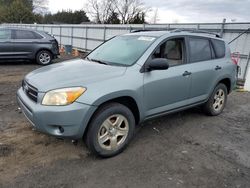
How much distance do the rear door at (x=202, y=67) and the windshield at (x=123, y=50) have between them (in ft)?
3.22

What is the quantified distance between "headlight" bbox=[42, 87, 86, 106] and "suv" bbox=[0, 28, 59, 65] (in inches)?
340

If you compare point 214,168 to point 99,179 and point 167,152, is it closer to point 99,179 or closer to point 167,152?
point 167,152

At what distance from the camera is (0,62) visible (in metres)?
11.7

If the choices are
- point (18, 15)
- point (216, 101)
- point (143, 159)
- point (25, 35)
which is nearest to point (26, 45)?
point (25, 35)

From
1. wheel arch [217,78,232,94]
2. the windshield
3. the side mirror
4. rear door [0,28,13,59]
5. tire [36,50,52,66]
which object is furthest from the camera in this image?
tire [36,50,52,66]

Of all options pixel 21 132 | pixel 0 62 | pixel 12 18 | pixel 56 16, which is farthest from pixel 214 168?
pixel 56 16

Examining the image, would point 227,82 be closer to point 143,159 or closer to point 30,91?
point 143,159

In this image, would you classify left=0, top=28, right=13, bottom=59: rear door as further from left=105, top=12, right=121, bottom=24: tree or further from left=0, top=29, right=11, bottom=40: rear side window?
left=105, top=12, right=121, bottom=24: tree

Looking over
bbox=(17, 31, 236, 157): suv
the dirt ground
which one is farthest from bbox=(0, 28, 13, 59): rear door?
bbox=(17, 31, 236, 157): suv

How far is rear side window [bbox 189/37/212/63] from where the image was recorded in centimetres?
477

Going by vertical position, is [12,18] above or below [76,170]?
above

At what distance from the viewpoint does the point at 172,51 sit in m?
4.55

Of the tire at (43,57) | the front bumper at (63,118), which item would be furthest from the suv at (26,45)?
the front bumper at (63,118)

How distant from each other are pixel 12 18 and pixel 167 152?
4347cm
